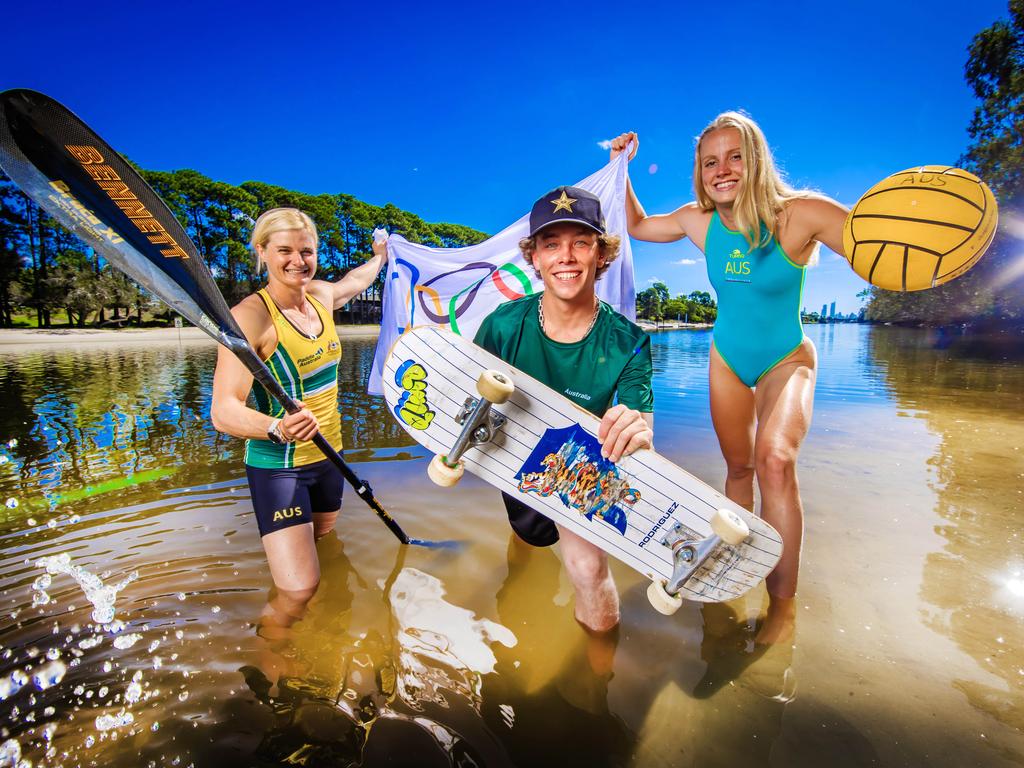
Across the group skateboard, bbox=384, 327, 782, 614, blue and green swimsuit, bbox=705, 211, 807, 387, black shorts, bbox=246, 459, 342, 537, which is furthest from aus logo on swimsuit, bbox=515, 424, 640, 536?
black shorts, bbox=246, 459, 342, 537

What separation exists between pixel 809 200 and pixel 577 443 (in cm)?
207

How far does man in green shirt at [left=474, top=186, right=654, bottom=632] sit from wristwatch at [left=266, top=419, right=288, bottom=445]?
1416 mm

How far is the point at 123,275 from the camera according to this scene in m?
39.7

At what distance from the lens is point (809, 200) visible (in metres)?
2.86

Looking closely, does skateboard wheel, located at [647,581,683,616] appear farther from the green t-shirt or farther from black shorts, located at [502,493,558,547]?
the green t-shirt

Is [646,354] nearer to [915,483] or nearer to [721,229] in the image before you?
[721,229]

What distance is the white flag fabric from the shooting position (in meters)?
5.69

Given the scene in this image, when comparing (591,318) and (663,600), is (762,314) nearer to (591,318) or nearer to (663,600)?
(591,318)

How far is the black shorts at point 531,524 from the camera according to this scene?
2924 millimetres

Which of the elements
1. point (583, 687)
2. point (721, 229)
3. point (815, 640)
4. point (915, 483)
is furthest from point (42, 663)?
point (915, 483)

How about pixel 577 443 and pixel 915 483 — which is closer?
pixel 577 443

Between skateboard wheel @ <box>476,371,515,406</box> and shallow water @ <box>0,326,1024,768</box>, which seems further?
skateboard wheel @ <box>476,371,515,406</box>

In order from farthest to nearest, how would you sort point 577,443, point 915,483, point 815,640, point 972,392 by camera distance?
point 972,392 < point 915,483 < point 815,640 < point 577,443

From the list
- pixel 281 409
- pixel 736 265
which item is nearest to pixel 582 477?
pixel 736 265
